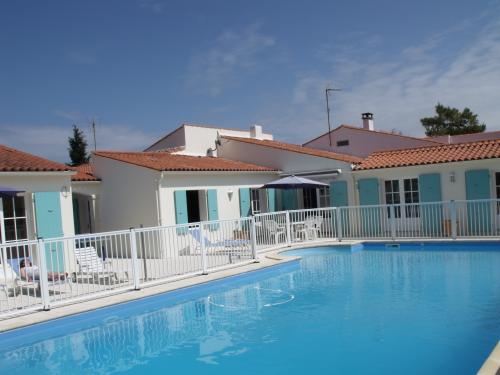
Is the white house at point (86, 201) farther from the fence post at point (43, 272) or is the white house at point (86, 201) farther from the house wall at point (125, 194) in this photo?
the fence post at point (43, 272)

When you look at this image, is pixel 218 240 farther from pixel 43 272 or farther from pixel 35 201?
pixel 43 272

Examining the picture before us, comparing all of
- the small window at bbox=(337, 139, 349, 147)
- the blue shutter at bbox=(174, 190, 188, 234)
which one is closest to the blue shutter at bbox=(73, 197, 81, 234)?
the blue shutter at bbox=(174, 190, 188, 234)

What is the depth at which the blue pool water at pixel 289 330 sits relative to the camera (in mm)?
6363

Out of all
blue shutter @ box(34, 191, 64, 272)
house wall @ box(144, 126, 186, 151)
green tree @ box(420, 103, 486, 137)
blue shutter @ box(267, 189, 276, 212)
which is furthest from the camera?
green tree @ box(420, 103, 486, 137)

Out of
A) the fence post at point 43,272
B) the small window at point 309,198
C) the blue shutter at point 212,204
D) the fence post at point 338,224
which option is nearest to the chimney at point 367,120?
the small window at point 309,198

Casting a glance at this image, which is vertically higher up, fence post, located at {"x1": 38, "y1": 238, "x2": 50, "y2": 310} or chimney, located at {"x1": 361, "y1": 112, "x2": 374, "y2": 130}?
chimney, located at {"x1": 361, "y1": 112, "x2": 374, "y2": 130}

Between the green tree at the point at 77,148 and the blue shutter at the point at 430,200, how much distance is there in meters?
40.1

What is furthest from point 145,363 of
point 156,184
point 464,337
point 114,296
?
Result: point 156,184

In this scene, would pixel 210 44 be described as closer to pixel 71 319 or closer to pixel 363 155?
pixel 71 319

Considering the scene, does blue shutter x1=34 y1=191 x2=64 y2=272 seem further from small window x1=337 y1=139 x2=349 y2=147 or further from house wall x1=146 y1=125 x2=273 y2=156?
small window x1=337 y1=139 x2=349 y2=147

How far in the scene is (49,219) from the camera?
12.5 meters

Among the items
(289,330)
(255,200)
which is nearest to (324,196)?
(255,200)

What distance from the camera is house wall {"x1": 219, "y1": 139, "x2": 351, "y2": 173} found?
18.8 metres

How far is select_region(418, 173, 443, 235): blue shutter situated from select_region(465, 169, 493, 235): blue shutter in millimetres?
947
